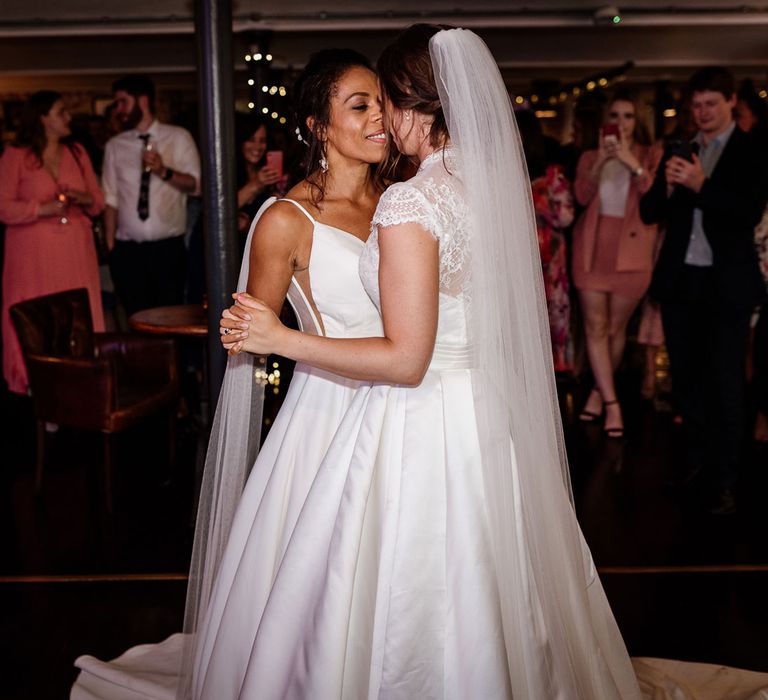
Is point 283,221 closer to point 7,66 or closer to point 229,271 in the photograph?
point 229,271

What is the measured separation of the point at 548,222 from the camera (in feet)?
16.8

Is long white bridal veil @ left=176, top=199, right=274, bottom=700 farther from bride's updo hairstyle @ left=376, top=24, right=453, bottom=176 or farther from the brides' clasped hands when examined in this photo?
bride's updo hairstyle @ left=376, top=24, right=453, bottom=176

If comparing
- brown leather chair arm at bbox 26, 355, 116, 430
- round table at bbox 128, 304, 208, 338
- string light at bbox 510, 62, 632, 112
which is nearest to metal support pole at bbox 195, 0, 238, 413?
round table at bbox 128, 304, 208, 338

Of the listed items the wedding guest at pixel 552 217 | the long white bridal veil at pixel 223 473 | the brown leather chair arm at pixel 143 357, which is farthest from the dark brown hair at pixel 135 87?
the long white bridal veil at pixel 223 473

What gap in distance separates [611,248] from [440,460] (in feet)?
10.1

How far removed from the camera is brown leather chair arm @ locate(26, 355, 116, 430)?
3.44m

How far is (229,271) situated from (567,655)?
67.0 inches

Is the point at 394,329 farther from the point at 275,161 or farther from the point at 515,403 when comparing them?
the point at 275,161

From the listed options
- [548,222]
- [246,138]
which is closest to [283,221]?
[246,138]

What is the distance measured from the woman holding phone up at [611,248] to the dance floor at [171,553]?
391mm

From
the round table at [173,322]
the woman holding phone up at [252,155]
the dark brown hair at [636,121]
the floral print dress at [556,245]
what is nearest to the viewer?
the round table at [173,322]

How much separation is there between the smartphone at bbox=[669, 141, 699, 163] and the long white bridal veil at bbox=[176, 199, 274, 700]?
1.94 meters

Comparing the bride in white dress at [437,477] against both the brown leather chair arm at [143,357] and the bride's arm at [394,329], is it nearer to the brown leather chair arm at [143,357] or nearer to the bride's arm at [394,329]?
the bride's arm at [394,329]

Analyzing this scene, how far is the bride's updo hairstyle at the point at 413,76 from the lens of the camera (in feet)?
5.69
